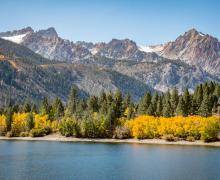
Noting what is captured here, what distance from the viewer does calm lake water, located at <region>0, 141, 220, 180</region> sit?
10544 cm

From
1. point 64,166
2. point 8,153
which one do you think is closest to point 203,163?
point 64,166

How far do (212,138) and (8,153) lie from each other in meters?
84.6

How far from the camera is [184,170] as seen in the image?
113938 mm

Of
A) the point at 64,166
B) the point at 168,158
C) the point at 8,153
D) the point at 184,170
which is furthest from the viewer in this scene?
the point at 8,153

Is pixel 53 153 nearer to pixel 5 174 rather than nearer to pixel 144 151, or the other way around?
pixel 144 151

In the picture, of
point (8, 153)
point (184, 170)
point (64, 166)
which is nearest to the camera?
point (184, 170)

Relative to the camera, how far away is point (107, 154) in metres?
154

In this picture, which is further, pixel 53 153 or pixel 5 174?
pixel 53 153

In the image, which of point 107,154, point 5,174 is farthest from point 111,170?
point 107,154

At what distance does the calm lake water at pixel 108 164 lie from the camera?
105438mm

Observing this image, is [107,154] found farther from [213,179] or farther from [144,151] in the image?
[213,179]

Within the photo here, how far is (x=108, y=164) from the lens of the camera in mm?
126562

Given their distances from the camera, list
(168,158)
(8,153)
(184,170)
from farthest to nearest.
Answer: (8,153) < (168,158) < (184,170)

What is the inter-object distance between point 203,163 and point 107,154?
37.1 metres
